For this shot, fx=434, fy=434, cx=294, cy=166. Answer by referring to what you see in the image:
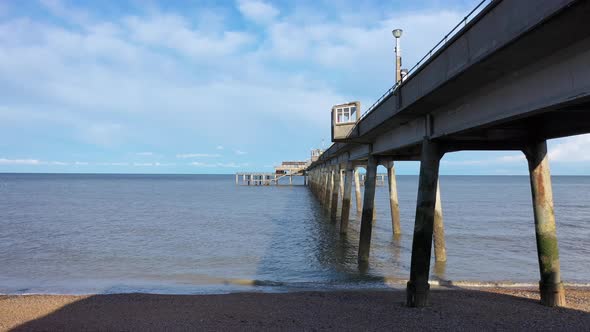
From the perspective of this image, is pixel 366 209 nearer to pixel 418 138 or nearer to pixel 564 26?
pixel 418 138

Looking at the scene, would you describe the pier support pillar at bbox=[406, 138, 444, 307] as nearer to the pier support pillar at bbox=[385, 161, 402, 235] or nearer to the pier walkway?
the pier walkway

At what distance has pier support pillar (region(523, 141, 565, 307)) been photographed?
895 centimetres

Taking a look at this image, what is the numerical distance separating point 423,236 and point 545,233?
2.47 metres

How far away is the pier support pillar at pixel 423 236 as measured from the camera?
906 centimetres

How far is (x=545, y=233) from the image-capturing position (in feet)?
29.4

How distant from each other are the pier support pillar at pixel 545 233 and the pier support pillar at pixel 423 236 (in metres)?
2.09

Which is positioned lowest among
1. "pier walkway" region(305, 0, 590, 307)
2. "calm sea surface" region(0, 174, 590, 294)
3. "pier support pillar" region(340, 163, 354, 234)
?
"calm sea surface" region(0, 174, 590, 294)

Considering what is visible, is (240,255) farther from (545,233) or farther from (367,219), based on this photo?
(545,233)

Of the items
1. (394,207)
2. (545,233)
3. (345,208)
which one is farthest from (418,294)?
(394,207)

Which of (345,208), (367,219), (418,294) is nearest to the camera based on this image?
(418,294)

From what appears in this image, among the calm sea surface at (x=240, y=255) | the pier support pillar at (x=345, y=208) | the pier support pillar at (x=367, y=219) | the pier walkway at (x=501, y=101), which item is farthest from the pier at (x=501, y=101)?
the pier support pillar at (x=345, y=208)

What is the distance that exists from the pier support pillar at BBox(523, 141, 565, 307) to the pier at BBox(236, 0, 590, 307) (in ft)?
0.06

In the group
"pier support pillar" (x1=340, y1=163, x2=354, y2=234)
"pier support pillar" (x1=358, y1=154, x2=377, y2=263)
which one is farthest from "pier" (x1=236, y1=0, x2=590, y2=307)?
"pier support pillar" (x1=340, y1=163, x2=354, y2=234)

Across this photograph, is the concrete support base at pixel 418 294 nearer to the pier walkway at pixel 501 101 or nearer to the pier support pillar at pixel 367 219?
the pier walkway at pixel 501 101
